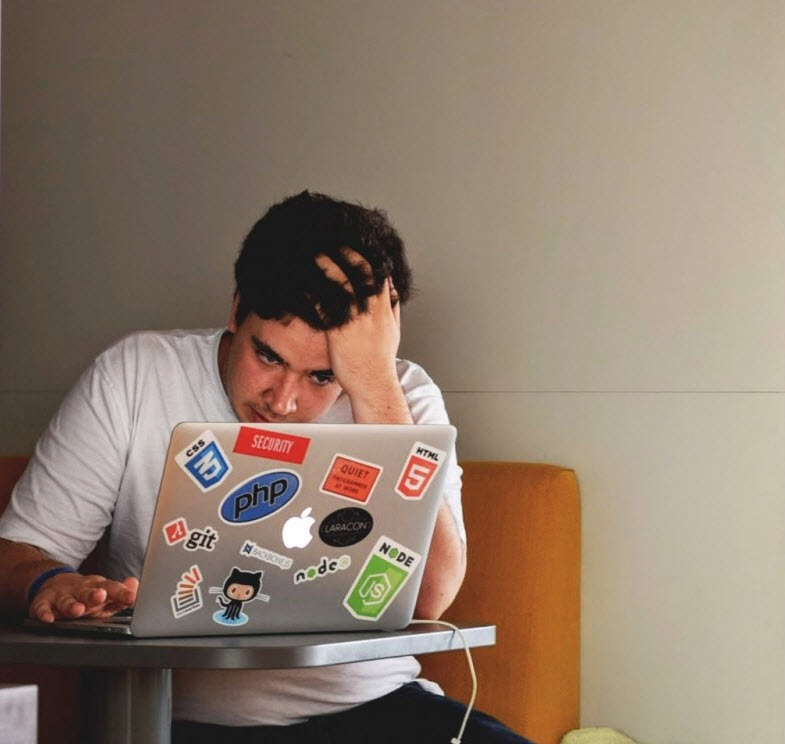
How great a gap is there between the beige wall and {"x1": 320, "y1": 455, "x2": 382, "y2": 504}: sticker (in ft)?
3.28

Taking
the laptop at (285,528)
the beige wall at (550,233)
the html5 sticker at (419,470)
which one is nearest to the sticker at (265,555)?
the laptop at (285,528)

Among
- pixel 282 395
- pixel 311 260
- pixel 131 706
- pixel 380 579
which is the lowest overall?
pixel 131 706

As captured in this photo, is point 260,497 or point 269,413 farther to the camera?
point 269,413

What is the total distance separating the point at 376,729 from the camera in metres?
1.83

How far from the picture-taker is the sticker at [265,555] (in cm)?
137

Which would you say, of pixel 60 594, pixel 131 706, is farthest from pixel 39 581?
pixel 131 706

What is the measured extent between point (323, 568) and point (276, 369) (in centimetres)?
57

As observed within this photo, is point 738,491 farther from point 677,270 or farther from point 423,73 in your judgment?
point 423,73

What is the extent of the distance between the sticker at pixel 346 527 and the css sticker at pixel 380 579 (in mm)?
31

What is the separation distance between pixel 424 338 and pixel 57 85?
1.10 meters

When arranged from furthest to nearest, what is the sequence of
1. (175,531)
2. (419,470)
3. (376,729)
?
(376,729) < (419,470) < (175,531)

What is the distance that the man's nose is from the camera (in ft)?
6.31

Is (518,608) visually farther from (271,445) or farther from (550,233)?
(271,445)

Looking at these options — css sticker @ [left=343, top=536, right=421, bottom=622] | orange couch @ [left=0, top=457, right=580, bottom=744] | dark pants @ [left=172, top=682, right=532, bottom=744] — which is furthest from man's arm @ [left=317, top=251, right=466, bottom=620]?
css sticker @ [left=343, top=536, right=421, bottom=622]
